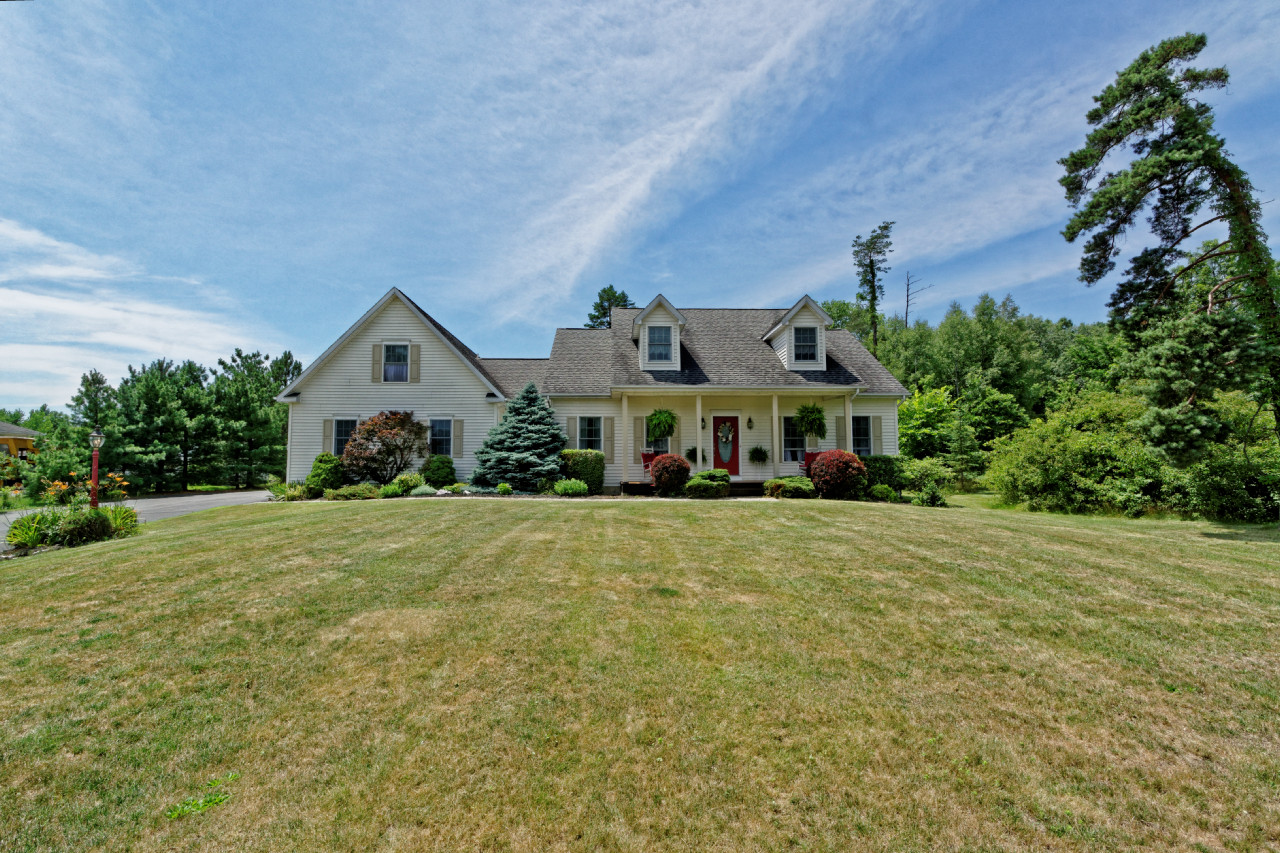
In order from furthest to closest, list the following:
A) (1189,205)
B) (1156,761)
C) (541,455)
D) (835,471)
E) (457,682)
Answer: (541,455), (835,471), (1189,205), (457,682), (1156,761)

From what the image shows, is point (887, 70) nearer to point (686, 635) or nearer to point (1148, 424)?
point (1148, 424)

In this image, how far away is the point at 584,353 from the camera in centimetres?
2070

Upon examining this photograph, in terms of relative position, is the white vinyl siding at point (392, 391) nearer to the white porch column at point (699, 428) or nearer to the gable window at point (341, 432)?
the gable window at point (341, 432)

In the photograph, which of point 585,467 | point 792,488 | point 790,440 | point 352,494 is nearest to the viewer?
point 792,488

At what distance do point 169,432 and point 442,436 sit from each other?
16523mm

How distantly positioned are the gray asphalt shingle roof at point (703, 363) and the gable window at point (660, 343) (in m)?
0.59

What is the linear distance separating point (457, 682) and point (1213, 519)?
649 inches

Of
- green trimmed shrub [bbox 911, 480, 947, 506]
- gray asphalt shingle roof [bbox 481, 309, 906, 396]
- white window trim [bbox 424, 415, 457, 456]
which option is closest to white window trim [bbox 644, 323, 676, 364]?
gray asphalt shingle roof [bbox 481, 309, 906, 396]

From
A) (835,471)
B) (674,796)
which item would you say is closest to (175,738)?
(674,796)

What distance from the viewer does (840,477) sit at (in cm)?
1510

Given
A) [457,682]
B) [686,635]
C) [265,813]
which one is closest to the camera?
[265,813]

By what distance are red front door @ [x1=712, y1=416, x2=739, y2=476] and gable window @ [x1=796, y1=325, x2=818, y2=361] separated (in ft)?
12.0

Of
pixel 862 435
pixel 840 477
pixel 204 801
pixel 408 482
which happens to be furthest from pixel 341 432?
pixel 862 435

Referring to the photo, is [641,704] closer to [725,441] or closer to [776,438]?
[776,438]
